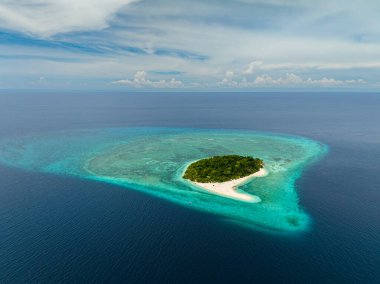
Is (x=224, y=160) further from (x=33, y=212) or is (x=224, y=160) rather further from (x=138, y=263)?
(x=33, y=212)

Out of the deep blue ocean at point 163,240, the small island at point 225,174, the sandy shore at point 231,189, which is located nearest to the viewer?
the deep blue ocean at point 163,240

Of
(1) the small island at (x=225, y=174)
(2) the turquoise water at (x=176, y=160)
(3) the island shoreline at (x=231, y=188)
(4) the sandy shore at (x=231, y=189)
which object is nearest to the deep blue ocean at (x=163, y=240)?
(2) the turquoise water at (x=176, y=160)

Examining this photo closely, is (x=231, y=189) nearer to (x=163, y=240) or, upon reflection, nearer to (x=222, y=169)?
(x=222, y=169)

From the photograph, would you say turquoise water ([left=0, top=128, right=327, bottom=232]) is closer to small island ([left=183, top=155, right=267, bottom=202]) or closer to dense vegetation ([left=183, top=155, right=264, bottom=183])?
small island ([left=183, top=155, right=267, bottom=202])

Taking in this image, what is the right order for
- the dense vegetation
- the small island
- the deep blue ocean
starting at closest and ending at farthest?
the deep blue ocean → the small island → the dense vegetation

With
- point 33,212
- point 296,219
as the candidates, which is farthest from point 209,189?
point 33,212

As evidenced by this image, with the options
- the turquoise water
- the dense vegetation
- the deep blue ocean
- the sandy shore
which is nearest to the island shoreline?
the sandy shore

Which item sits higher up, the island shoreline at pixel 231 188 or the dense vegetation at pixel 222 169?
the dense vegetation at pixel 222 169

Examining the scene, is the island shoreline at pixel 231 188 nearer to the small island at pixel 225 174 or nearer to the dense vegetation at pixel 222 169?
the small island at pixel 225 174
